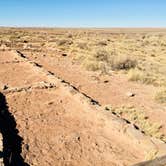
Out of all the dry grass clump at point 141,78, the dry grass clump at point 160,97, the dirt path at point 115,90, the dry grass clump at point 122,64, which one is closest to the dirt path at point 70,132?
the dirt path at point 115,90

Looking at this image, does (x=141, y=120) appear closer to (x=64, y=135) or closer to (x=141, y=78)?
Result: (x=64, y=135)

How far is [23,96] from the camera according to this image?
39.6 feet

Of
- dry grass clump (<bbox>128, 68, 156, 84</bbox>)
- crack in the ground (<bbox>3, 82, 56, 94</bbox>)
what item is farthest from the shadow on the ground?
dry grass clump (<bbox>128, 68, 156, 84</bbox>)

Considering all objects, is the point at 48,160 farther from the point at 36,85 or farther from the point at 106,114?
the point at 36,85

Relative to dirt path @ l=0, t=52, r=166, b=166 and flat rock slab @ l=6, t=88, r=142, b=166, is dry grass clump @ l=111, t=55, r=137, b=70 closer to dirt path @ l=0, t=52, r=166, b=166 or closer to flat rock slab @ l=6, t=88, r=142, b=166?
dirt path @ l=0, t=52, r=166, b=166

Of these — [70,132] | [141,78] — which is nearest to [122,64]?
[141,78]

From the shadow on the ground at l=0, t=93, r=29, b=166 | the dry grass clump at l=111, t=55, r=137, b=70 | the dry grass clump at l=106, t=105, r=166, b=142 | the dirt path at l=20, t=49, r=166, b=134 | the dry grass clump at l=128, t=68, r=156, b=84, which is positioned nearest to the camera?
the shadow on the ground at l=0, t=93, r=29, b=166

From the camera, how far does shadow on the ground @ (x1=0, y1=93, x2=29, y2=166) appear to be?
682 cm

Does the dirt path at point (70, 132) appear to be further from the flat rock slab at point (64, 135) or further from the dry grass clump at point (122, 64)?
the dry grass clump at point (122, 64)

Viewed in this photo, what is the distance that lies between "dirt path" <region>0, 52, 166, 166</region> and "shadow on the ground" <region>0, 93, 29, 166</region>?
5.3 inches

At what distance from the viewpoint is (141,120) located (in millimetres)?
9844

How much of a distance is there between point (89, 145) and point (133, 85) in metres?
7.90

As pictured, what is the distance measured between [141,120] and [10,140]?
13.3ft

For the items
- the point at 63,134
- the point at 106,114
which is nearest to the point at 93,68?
the point at 106,114
